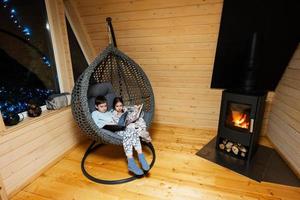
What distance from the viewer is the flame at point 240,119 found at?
6.88 ft

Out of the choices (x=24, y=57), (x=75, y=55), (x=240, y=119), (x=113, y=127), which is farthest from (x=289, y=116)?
(x=24, y=57)

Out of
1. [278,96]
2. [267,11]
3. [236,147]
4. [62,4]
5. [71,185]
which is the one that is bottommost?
[71,185]

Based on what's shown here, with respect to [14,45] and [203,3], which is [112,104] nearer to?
[14,45]

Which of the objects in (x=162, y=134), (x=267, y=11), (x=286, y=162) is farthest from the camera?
(x=162, y=134)

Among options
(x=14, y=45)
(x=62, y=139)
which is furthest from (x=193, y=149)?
(x=14, y=45)

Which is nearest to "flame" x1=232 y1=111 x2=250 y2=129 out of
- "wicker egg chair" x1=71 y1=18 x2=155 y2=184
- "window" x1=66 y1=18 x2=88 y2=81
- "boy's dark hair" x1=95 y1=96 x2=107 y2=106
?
"wicker egg chair" x1=71 y1=18 x2=155 y2=184

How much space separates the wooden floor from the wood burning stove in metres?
0.33

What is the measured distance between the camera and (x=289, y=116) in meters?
2.13

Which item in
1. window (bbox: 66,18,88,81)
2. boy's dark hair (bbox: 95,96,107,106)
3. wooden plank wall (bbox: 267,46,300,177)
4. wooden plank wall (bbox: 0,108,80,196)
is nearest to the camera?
wooden plank wall (bbox: 0,108,80,196)

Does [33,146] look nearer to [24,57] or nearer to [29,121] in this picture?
[29,121]

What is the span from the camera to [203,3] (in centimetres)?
197

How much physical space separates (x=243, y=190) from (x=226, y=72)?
1403 millimetres

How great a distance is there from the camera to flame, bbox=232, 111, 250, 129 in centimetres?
210

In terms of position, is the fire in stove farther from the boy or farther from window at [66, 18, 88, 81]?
window at [66, 18, 88, 81]
